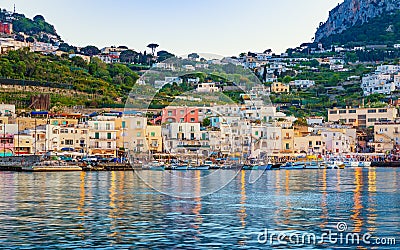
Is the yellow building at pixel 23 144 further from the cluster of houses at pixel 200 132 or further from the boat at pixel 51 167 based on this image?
the boat at pixel 51 167

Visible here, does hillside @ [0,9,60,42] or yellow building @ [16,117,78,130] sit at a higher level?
hillside @ [0,9,60,42]

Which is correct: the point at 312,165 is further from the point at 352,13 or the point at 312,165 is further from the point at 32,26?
the point at 32,26

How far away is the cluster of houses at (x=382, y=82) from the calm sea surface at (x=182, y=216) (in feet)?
227

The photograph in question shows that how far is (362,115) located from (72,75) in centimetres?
3422

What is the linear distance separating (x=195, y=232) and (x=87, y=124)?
140 ft


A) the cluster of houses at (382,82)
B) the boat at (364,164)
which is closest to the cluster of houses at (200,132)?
the boat at (364,164)

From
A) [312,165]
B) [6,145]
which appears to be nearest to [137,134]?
[6,145]

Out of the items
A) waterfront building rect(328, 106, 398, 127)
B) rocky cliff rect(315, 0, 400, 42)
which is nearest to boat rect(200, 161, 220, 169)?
waterfront building rect(328, 106, 398, 127)

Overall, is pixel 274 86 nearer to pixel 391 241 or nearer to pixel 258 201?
pixel 258 201

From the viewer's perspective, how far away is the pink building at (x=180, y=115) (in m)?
29.3

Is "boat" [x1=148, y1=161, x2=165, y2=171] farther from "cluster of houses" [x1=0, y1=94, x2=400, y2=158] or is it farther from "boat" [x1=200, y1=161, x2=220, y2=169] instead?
"boat" [x1=200, y1=161, x2=220, y2=169]

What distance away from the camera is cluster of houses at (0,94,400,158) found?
104 feet

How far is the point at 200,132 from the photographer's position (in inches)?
1405

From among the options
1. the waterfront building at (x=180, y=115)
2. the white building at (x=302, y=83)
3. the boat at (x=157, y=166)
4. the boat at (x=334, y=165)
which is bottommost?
the boat at (x=334, y=165)
